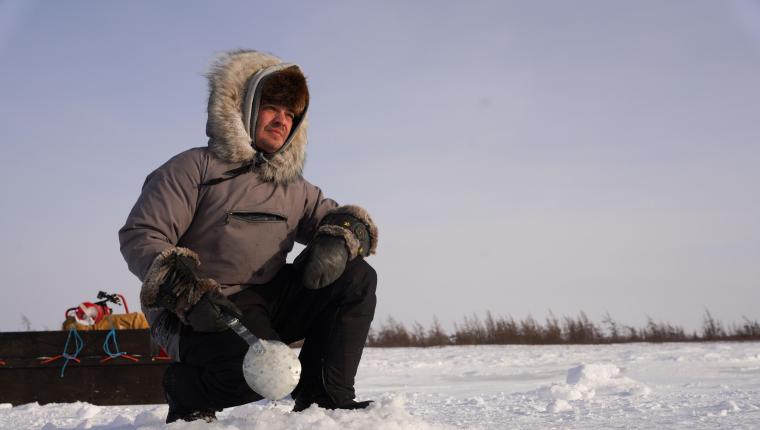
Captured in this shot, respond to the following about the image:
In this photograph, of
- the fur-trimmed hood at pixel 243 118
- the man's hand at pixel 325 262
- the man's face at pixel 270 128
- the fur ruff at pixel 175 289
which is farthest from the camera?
the man's face at pixel 270 128

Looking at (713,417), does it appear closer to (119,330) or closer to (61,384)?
(119,330)

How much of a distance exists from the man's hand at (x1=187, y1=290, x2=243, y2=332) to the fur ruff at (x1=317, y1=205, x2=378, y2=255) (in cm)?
50

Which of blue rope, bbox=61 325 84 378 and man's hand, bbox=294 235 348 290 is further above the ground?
man's hand, bbox=294 235 348 290

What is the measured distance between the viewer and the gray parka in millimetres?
2463

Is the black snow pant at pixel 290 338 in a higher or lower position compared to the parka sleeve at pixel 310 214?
lower

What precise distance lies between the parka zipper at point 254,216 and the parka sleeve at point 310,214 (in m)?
0.16

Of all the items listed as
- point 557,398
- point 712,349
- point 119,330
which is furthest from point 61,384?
point 712,349

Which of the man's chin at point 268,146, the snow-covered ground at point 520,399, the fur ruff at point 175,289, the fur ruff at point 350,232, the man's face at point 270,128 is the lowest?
the snow-covered ground at point 520,399

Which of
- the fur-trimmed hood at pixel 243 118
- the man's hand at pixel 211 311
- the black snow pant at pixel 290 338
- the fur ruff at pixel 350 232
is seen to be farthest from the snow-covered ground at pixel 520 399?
the fur-trimmed hood at pixel 243 118

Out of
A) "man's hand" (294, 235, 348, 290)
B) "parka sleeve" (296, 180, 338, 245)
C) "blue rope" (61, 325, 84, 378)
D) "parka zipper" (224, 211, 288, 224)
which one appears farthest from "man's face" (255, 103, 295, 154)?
"blue rope" (61, 325, 84, 378)

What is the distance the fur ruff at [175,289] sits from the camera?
7.38ft

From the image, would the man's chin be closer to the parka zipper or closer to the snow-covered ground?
the parka zipper

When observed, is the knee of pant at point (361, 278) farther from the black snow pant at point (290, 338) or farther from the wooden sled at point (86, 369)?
the wooden sled at point (86, 369)

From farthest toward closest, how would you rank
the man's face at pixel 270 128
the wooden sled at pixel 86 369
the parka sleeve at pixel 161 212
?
the wooden sled at pixel 86 369
the man's face at pixel 270 128
the parka sleeve at pixel 161 212
